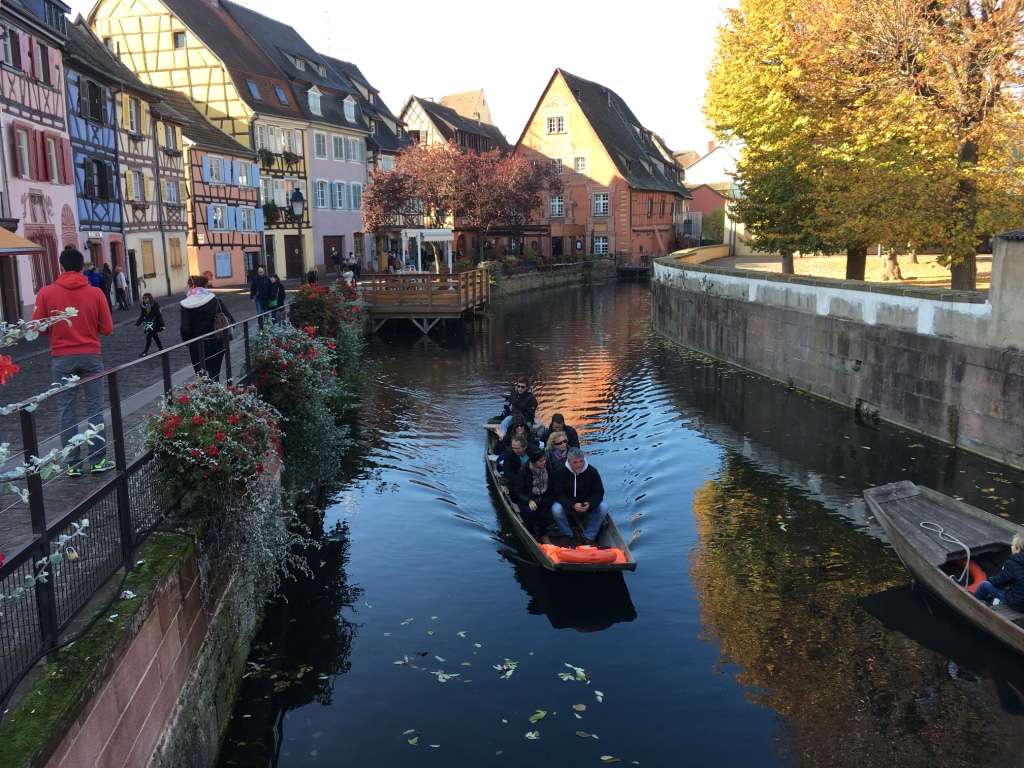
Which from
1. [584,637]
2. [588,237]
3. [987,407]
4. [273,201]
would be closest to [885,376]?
[987,407]

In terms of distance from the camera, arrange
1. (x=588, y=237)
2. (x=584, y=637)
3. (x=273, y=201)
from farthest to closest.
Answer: (x=588, y=237) → (x=273, y=201) → (x=584, y=637)

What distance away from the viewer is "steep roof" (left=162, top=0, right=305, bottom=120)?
4484 centimetres

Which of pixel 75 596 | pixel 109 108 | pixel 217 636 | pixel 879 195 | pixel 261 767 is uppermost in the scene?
pixel 109 108

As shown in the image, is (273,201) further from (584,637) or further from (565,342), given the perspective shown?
(584,637)

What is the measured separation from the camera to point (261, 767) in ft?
25.1

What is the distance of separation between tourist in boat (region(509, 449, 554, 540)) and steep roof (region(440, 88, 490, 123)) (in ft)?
268

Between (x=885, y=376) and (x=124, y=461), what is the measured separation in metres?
16.0

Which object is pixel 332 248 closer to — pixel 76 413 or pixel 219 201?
pixel 219 201

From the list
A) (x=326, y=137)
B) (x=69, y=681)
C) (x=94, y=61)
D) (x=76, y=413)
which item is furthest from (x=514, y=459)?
(x=326, y=137)

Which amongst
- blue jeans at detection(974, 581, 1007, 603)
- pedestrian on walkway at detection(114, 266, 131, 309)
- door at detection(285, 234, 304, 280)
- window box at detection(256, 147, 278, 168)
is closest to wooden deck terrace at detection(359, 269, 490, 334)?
pedestrian on walkway at detection(114, 266, 131, 309)

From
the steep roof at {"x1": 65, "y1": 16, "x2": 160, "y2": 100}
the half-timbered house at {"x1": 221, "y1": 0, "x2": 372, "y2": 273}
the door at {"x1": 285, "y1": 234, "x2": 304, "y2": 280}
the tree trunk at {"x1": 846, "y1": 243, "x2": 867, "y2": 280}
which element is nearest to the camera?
the tree trunk at {"x1": 846, "y1": 243, "x2": 867, "y2": 280}

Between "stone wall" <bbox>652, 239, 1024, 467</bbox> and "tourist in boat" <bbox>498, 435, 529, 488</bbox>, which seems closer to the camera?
"tourist in boat" <bbox>498, 435, 529, 488</bbox>

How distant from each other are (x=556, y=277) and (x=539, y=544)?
4980cm

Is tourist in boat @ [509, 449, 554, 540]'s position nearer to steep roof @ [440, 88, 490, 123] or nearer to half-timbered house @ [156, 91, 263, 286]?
half-timbered house @ [156, 91, 263, 286]
